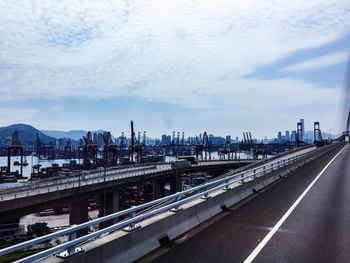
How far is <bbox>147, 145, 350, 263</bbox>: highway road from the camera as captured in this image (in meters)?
7.94

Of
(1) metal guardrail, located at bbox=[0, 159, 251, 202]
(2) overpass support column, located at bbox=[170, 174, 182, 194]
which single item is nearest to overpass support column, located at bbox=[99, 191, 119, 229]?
(1) metal guardrail, located at bbox=[0, 159, 251, 202]

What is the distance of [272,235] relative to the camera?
9.77 meters

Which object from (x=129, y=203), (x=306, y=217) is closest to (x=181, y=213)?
(x=306, y=217)

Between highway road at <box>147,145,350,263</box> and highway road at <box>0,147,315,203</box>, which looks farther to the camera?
highway road at <box>0,147,315,203</box>

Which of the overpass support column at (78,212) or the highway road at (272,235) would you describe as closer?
the highway road at (272,235)

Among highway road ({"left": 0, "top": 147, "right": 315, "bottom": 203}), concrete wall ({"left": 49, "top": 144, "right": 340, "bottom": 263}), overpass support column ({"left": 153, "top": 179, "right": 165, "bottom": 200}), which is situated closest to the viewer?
concrete wall ({"left": 49, "top": 144, "right": 340, "bottom": 263})

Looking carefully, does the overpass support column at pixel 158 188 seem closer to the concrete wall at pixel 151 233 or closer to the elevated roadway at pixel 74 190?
the elevated roadway at pixel 74 190

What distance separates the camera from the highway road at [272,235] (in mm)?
7938

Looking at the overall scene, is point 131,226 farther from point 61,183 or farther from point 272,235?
point 61,183

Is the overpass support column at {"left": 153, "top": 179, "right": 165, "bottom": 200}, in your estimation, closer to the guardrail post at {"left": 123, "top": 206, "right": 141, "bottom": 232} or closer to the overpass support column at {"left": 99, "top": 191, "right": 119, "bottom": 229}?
the overpass support column at {"left": 99, "top": 191, "right": 119, "bottom": 229}

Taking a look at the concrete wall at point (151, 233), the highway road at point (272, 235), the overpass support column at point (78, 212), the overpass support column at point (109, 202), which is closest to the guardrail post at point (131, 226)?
the concrete wall at point (151, 233)

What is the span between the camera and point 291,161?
34.3 metres

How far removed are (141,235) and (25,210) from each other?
3938 cm

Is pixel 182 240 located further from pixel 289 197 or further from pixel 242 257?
pixel 289 197
